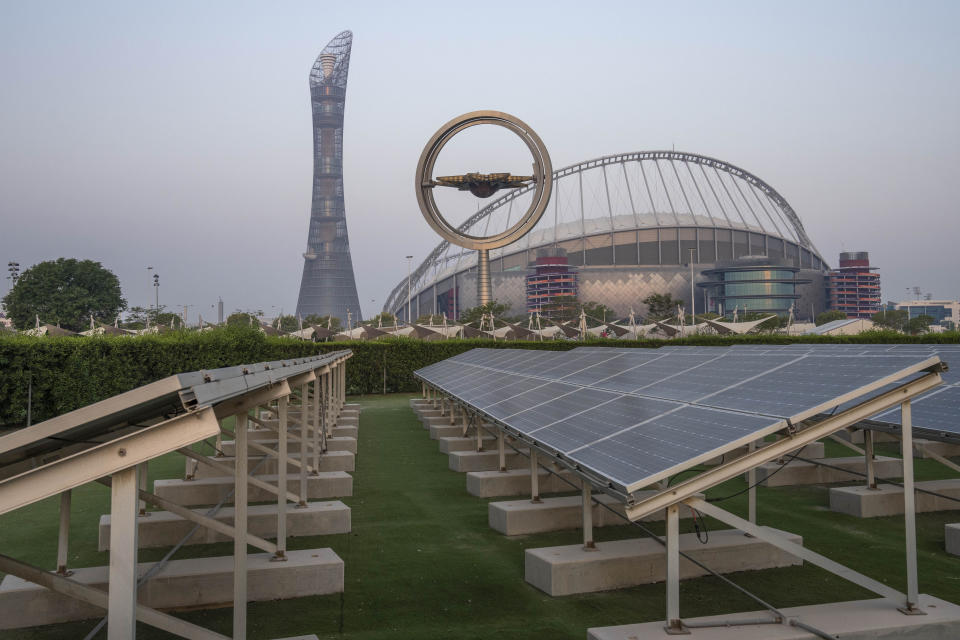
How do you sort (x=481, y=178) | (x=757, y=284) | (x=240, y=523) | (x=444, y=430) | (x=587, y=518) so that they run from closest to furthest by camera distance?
(x=240, y=523)
(x=587, y=518)
(x=444, y=430)
(x=481, y=178)
(x=757, y=284)

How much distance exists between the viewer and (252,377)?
5.67m

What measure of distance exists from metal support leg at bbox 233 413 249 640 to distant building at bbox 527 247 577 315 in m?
136

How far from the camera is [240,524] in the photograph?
5.76 m

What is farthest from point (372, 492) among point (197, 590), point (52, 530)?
point (197, 590)

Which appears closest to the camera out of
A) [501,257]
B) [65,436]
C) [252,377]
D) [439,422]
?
[65,436]

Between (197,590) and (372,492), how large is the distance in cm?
610

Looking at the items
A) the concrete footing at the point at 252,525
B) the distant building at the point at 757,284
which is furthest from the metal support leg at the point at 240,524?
the distant building at the point at 757,284

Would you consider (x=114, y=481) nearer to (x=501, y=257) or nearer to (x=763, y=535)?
(x=763, y=535)

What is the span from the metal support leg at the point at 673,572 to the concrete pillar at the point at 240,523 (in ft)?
10.6

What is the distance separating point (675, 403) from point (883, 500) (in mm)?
5756

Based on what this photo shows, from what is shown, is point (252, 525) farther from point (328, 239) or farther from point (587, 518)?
point (328, 239)

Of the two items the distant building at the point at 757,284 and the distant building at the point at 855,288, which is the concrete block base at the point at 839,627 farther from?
the distant building at the point at 855,288

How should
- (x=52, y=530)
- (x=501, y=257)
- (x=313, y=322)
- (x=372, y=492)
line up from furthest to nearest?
(x=501, y=257)
(x=313, y=322)
(x=372, y=492)
(x=52, y=530)

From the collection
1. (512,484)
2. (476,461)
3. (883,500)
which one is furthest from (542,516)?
(883,500)
